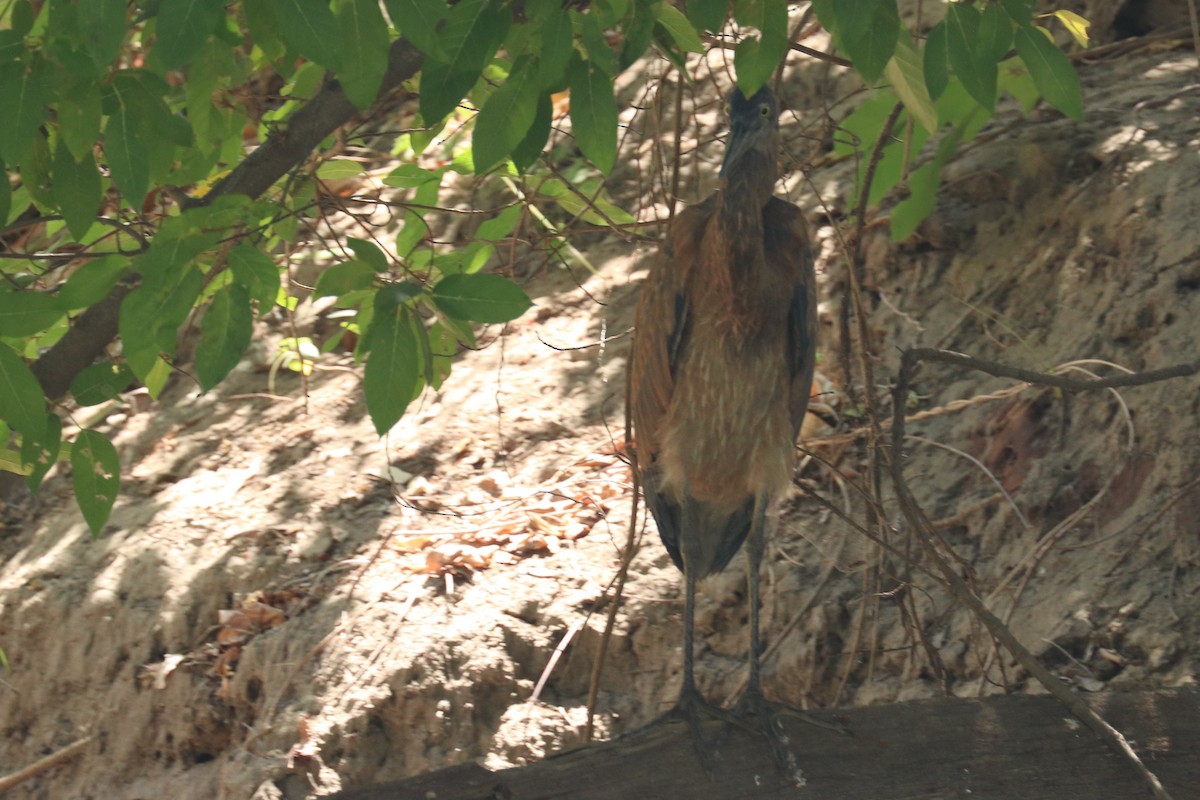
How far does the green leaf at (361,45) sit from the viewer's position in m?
2.29

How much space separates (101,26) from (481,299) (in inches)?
35.5

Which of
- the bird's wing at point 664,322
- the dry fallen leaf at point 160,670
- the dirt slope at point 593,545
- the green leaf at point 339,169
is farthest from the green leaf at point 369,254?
the dry fallen leaf at point 160,670

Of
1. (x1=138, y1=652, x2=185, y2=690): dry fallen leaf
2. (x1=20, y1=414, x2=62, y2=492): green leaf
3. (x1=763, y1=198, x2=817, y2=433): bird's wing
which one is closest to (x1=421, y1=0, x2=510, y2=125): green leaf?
(x1=20, y1=414, x2=62, y2=492): green leaf

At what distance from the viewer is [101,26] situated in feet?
6.67

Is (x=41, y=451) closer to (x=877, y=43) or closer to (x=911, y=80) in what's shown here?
(x=877, y=43)

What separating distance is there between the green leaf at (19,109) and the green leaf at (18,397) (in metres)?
0.42

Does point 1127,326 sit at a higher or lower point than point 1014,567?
higher

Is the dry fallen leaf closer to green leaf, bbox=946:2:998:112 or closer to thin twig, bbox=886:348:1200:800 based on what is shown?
thin twig, bbox=886:348:1200:800

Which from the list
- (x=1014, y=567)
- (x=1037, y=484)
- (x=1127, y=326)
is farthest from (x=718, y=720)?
(x=1127, y=326)

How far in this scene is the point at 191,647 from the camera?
5.59 m

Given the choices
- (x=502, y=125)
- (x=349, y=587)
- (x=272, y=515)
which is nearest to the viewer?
(x=502, y=125)

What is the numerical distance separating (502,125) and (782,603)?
122 inches

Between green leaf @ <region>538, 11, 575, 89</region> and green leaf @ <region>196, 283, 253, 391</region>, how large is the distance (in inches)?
32.2

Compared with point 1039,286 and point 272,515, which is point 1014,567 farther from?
point 272,515
